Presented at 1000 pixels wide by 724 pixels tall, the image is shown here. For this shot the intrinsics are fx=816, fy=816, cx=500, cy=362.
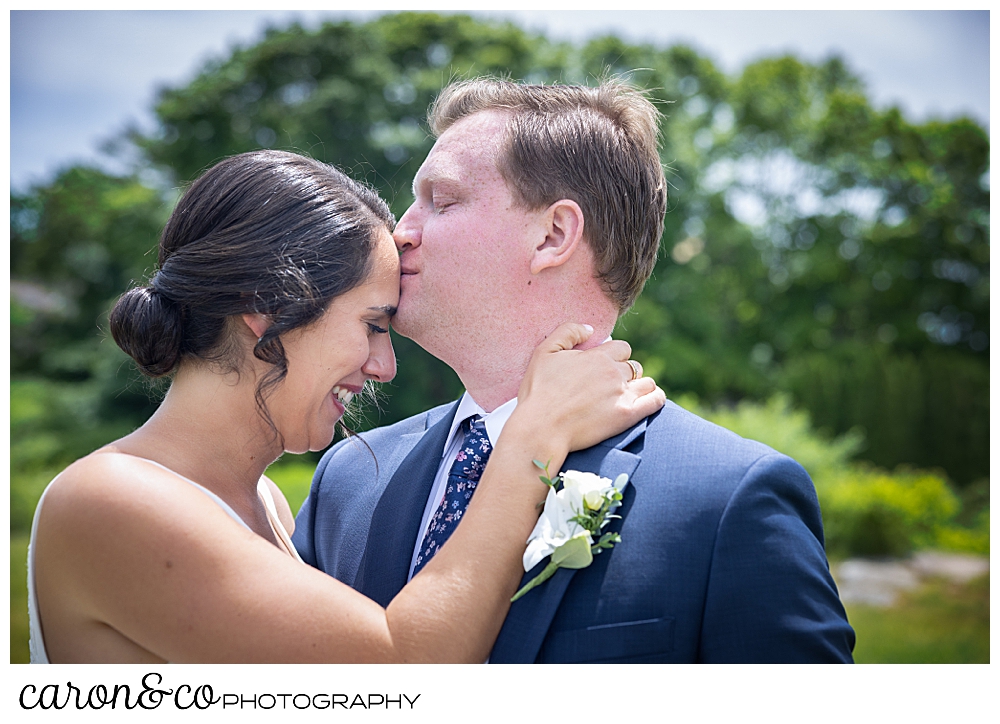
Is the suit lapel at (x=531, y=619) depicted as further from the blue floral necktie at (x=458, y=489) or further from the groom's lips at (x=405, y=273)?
the groom's lips at (x=405, y=273)

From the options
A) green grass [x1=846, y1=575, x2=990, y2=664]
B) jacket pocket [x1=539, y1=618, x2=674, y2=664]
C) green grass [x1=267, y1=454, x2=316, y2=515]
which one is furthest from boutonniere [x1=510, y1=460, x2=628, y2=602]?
green grass [x1=846, y1=575, x2=990, y2=664]

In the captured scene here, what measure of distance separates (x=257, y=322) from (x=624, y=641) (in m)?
1.40

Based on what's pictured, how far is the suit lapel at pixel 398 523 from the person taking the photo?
2.63m

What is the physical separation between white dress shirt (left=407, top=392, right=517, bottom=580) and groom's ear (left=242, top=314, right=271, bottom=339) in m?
0.81

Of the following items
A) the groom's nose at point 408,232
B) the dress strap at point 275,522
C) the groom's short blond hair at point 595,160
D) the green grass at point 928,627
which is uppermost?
the groom's short blond hair at point 595,160

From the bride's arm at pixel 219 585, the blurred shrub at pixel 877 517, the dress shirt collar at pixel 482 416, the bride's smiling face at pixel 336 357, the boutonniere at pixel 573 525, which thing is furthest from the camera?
the blurred shrub at pixel 877 517

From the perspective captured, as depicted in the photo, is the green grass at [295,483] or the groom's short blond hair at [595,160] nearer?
the groom's short blond hair at [595,160]

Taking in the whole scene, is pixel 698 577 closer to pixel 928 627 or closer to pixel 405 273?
pixel 405 273

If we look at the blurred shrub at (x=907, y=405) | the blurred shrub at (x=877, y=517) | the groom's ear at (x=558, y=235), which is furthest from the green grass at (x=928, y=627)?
the groom's ear at (x=558, y=235)

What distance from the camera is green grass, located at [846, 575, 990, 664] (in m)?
8.22

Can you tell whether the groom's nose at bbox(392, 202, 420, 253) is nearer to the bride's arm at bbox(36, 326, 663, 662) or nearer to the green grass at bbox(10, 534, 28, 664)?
the bride's arm at bbox(36, 326, 663, 662)

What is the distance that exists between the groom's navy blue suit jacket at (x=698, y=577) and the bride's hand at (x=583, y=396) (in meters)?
0.10

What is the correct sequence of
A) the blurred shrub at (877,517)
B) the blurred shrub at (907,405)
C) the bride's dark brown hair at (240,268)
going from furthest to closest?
1. the blurred shrub at (907,405)
2. the blurred shrub at (877,517)
3. the bride's dark brown hair at (240,268)

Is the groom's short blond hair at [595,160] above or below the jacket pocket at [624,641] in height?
above
